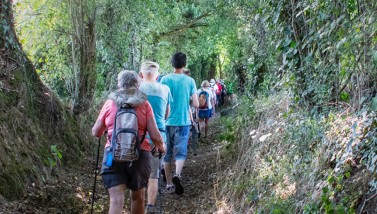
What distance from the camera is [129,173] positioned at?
4.63 meters

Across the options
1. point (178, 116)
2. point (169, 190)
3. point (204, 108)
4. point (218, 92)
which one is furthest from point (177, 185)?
point (218, 92)

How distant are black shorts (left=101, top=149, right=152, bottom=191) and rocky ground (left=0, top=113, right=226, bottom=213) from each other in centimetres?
139

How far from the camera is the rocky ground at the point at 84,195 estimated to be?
578cm

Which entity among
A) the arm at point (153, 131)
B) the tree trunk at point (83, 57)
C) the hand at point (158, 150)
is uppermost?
the tree trunk at point (83, 57)

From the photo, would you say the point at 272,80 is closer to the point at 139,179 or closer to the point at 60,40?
the point at 139,179

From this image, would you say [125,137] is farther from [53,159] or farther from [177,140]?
[53,159]

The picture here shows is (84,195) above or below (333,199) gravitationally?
below

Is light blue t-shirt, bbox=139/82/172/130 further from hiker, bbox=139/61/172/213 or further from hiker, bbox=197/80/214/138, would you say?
hiker, bbox=197/80/214/138

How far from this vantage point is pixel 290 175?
5160mm

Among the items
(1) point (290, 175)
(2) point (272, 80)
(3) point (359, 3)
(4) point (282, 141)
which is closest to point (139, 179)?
(1) point (290, 175)

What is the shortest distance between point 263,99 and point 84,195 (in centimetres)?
331

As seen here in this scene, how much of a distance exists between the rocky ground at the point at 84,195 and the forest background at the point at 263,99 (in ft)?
0.53

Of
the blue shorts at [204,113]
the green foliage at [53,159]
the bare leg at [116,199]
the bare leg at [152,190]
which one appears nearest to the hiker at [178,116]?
the bare leg at [152,190]

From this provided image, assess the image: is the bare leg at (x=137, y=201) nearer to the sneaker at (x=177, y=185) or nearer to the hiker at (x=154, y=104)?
the hiker at (x=154, y=104)
